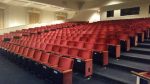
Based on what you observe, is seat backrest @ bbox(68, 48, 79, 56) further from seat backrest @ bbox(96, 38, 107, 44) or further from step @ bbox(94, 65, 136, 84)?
seat backrest @ bbox(96, 38, 107, 44)

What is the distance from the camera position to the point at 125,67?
58.7 inches

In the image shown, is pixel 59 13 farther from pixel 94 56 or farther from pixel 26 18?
pixel 94 56

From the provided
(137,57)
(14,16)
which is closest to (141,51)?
(137,57)

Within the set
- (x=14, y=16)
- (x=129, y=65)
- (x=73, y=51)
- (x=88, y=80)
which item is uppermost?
(x=14, y=16)

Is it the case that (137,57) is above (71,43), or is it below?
below

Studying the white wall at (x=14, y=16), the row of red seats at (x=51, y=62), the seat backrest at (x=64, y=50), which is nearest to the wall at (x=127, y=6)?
the white wall at (x=14, y=16)

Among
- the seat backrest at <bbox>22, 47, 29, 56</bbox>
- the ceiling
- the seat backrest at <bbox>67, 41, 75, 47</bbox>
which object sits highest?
the ceiling

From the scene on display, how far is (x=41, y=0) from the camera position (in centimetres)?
480

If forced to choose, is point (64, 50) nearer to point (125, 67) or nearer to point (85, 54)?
point (85, 54)

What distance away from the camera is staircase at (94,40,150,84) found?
133 centimetres

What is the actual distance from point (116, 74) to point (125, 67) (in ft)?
0.42

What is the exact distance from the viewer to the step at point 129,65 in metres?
1.41

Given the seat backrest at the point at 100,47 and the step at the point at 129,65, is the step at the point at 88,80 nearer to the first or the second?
the step at the point at 129,65

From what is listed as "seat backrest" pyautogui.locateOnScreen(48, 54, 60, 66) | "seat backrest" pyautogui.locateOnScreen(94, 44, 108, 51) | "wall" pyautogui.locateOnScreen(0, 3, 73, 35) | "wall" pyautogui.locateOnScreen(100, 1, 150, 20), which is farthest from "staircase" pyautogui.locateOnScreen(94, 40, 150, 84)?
"wall" pyautogui.locateOnScreen(0, 3, 73, 35)
